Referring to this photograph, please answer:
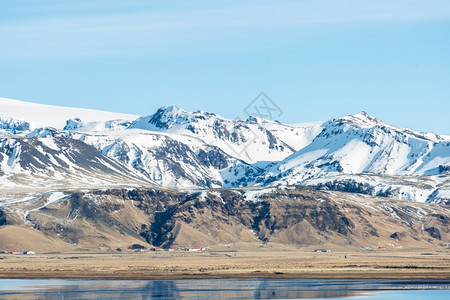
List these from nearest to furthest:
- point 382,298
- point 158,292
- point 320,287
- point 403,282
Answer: point 382,298 → point 158,292 → point 320,287 → point 403,282

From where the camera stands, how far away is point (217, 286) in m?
185

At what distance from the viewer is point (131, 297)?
159500 millimetres

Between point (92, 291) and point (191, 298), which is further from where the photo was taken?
point (92, 291)

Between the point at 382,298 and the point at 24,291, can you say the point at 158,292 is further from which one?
the point at 382,298

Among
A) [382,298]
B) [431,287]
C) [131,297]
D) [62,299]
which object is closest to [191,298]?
[131,297]

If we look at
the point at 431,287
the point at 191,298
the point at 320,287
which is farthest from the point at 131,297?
the point at 431,287

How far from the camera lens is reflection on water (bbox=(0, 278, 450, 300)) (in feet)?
529

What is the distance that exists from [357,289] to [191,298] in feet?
121

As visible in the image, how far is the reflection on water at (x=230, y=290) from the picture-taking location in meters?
161

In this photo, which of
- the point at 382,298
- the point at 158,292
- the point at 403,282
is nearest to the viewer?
the point at 382,298

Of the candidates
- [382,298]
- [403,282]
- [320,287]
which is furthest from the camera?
[403,282]

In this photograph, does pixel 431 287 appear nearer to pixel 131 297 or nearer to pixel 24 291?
pixel 131 297

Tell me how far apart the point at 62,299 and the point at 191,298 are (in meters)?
22.1

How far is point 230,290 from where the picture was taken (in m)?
174
